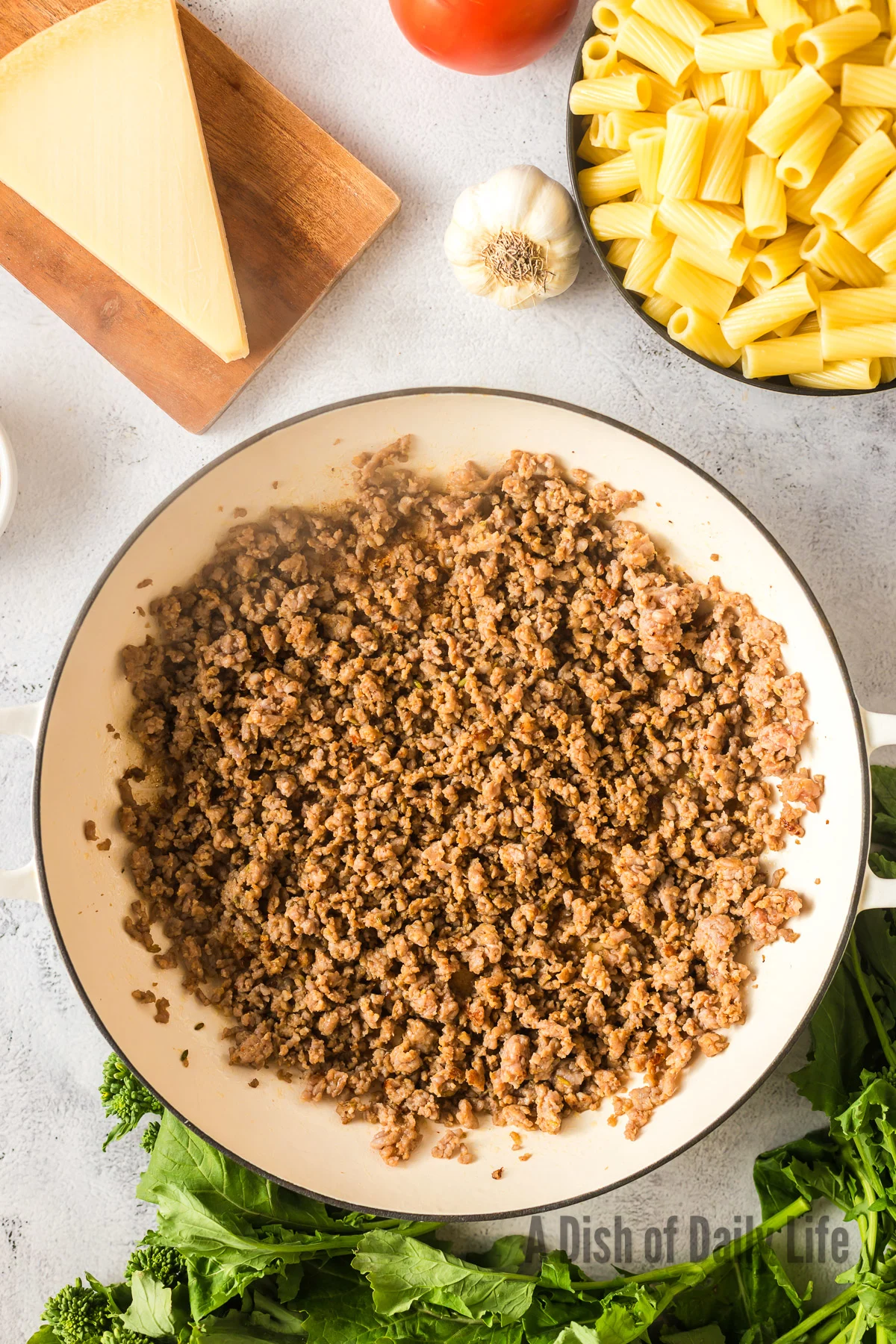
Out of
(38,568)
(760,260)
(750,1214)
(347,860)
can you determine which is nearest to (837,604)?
(760,260)

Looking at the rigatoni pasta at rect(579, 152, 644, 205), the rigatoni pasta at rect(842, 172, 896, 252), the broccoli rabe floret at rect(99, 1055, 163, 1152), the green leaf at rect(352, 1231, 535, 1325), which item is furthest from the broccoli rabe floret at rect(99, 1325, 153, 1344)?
the rigatoni pasta at rect(842, 172, 896, 252)

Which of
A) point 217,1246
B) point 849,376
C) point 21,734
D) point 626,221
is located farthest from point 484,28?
point 217,1246

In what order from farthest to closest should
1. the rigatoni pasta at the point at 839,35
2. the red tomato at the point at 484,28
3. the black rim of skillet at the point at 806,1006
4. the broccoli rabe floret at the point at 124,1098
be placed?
the broccoli rabe floret at the point at 124,1098, the red tomato at the point at 484,28, the black rim of skillet at the point at 806,1006, the rigatoni pasta at the point at 839,35

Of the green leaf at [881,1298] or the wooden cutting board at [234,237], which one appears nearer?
the green leaf at [881,1298]

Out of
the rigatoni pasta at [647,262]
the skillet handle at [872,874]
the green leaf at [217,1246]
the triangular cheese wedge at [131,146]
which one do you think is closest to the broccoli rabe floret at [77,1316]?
the green leaf at [217,1246]

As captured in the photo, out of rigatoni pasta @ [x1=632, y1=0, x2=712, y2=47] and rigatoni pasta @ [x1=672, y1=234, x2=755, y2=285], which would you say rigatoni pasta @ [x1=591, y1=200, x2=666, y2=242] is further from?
rigatoni pasta @ [x1=632, y1=0, x2=712, y2=47]

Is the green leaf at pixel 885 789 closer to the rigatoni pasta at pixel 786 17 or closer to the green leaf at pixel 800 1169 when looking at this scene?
the green leaf at pixel 800 1169

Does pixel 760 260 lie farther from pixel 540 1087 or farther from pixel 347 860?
pixel 540 1087

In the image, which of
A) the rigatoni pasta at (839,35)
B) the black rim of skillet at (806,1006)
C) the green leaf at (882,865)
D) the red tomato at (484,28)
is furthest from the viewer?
the green leaf at (882,865)
